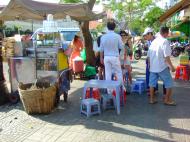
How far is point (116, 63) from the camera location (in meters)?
7.80

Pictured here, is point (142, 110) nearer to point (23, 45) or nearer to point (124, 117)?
point (124, 117)

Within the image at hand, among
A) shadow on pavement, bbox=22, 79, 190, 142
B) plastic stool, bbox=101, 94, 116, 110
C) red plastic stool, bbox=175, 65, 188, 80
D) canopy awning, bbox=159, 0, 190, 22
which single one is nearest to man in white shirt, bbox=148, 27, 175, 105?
shadow on pavement, bbox=22, 79, 190, 142

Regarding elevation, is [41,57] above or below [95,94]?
above

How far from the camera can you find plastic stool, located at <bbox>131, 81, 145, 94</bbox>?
30.0ft

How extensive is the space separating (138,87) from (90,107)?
2766mm

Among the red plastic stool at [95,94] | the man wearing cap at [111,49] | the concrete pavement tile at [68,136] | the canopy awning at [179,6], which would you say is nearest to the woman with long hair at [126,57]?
the man wearing cap at [111,49]

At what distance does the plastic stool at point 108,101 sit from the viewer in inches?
287

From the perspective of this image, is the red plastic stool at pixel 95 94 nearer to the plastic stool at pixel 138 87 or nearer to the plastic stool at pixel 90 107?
the plastic stool at pixel 90 107

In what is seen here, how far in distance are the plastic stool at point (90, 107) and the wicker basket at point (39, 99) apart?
2.36ft

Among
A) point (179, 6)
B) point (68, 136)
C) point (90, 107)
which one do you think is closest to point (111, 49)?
point (90, 107)

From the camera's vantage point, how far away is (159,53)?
291 inches

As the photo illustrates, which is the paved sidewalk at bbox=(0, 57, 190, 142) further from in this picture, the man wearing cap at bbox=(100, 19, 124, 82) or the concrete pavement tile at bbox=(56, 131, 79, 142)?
the man wearing cap at bbox=(100, 19, 124, 82)

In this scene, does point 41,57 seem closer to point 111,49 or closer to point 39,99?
point 39,99

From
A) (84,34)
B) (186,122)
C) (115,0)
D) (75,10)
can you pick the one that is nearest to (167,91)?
(186,122)
